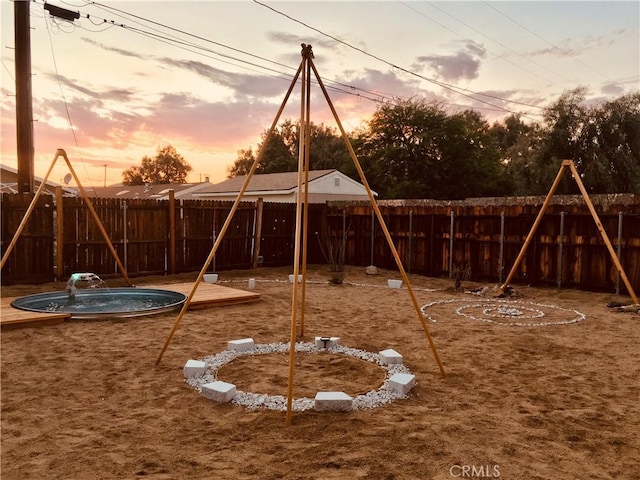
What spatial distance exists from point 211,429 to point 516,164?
28389mm

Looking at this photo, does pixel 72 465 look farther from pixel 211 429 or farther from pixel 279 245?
pixel 279 245

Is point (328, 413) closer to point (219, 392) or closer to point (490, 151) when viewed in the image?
point (219, 392)

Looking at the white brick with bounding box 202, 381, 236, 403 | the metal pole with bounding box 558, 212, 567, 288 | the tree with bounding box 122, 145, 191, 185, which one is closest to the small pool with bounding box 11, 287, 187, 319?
the white brick with bounding box 202, 381, 236, 403

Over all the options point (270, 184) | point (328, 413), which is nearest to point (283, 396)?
point (328, 413)

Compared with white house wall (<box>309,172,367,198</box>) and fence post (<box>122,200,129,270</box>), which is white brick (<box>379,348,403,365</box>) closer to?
fence post (<box>122,200,129,270</box>)

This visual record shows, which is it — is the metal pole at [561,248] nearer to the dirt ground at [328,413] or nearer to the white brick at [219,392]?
the dirt ground at [328,413]

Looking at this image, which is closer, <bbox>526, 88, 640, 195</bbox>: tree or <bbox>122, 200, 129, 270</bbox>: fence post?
<bbox>122, 200, 129, 270</bbox>: fence post

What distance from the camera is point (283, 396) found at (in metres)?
3.88

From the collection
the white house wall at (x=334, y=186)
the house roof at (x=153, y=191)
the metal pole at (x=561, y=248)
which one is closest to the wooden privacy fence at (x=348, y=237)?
the metal pole at (x=561, y=248)

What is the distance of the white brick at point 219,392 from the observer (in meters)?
3.76

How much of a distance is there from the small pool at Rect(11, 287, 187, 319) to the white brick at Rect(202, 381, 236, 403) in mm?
3713

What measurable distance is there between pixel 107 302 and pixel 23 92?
526 cm

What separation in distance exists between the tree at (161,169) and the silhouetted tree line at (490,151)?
32181 millimetres

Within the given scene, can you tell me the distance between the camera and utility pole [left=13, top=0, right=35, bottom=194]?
10.2 m
